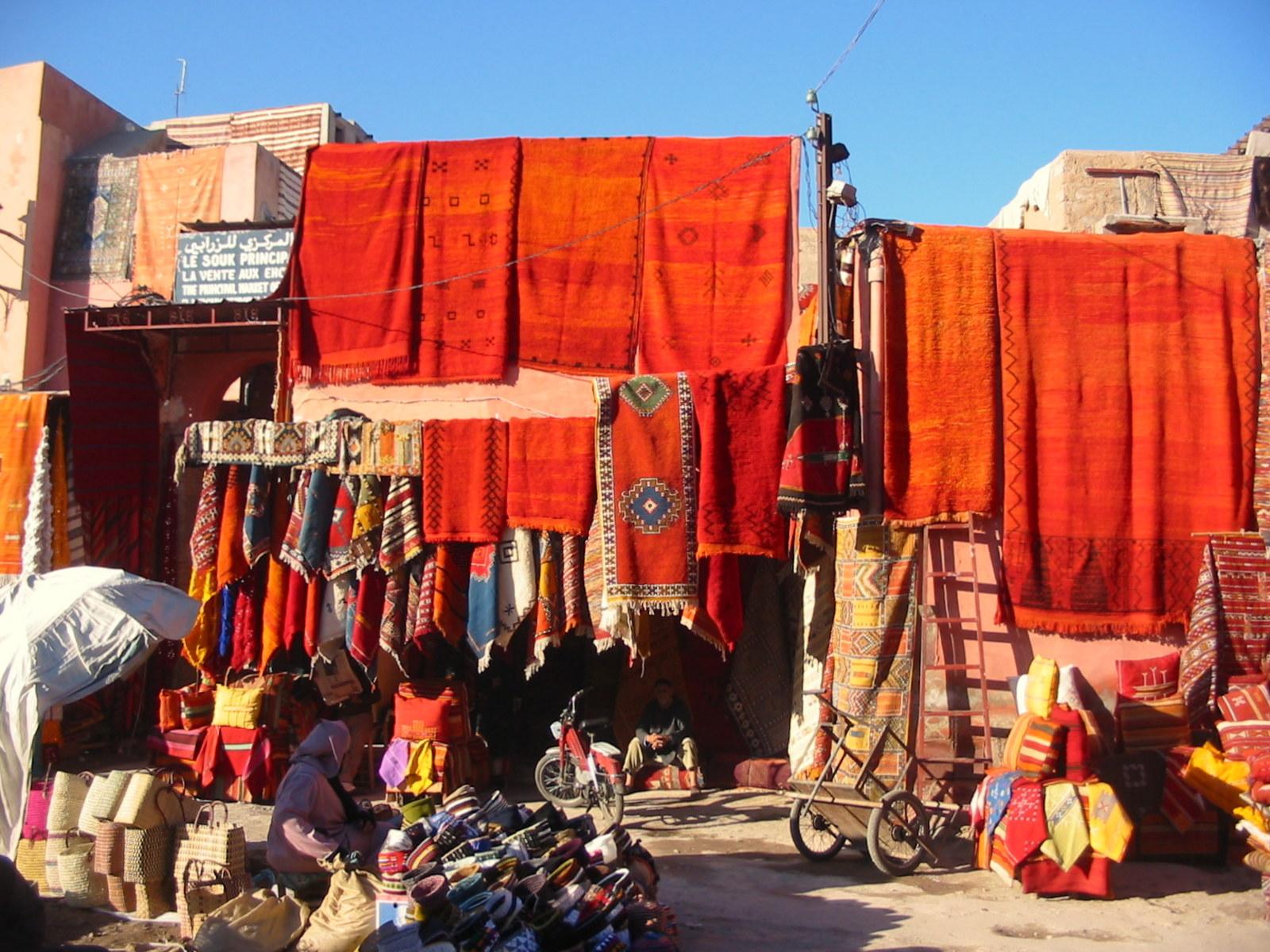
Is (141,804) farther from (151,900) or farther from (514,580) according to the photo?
(514,580)

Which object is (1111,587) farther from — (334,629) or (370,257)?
(370,257)

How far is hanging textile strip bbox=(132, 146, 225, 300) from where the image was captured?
13.6 m

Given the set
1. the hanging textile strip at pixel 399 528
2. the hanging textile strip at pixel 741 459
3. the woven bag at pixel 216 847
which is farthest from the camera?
the hanging textile strip at pixel 399 528

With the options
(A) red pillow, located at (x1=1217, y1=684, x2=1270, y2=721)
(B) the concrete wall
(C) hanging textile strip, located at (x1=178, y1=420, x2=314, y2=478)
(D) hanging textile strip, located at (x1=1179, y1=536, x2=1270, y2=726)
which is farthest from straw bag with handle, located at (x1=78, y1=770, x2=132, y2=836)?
(B) the concrete wall

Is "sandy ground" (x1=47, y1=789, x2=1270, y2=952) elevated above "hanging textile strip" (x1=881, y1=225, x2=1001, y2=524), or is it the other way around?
"hanging textile strip" (x1=881, y1=225, x2=1001, y2=524)

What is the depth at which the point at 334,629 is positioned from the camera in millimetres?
9102

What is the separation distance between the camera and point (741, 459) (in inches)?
317

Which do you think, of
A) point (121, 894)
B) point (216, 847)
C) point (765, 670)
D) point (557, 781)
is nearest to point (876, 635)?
point (765, 670)

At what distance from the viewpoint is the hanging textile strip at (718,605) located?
816 cm

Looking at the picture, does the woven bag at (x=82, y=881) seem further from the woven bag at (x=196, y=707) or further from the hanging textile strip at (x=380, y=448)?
the hanging textile strip at (x=380, y=448)

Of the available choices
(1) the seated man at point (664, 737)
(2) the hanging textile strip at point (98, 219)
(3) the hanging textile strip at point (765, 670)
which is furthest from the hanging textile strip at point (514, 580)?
(2) the hanging textile strip at point (98, 219)

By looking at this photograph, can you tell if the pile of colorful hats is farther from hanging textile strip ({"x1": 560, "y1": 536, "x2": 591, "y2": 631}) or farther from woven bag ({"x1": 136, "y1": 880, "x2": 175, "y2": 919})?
hanging textile strip ({"x1": 560, "y1": 536, "x2": 591, "y2": 631})

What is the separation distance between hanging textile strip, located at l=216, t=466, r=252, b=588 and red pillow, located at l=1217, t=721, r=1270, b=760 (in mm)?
6831

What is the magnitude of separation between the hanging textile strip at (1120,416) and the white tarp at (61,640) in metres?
5.40
